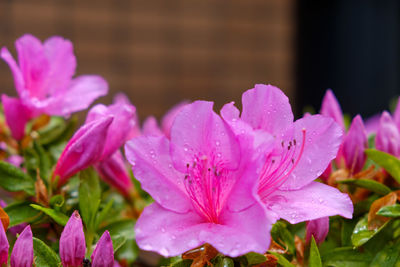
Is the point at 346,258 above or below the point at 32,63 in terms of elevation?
below

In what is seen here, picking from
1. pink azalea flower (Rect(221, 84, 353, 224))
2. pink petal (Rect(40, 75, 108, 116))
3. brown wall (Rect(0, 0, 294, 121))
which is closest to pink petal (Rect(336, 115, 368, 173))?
pink azalea flower (Rect(221, 84, 353, 224))

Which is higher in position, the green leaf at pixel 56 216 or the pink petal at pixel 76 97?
the pink petal at pixel 76 97

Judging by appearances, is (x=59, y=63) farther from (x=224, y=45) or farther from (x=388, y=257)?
(x=224, y=45)

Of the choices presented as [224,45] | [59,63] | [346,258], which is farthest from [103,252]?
[224,45]

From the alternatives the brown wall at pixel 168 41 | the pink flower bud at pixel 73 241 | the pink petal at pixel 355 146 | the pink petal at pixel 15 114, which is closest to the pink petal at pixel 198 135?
the pink flower bud at pixel 73 241

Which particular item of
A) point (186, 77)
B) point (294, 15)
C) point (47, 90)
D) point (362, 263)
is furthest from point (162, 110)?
point (362, 263)

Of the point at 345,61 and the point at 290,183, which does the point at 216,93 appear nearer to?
the point at 345,61

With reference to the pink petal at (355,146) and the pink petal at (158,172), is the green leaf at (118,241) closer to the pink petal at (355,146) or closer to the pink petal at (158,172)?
the pink petal at (158,172)

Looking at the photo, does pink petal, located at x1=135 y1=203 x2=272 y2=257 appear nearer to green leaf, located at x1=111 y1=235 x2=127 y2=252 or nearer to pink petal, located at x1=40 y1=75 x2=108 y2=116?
green leaf, located at x1=111 y1=235 x2=127 y2=252
